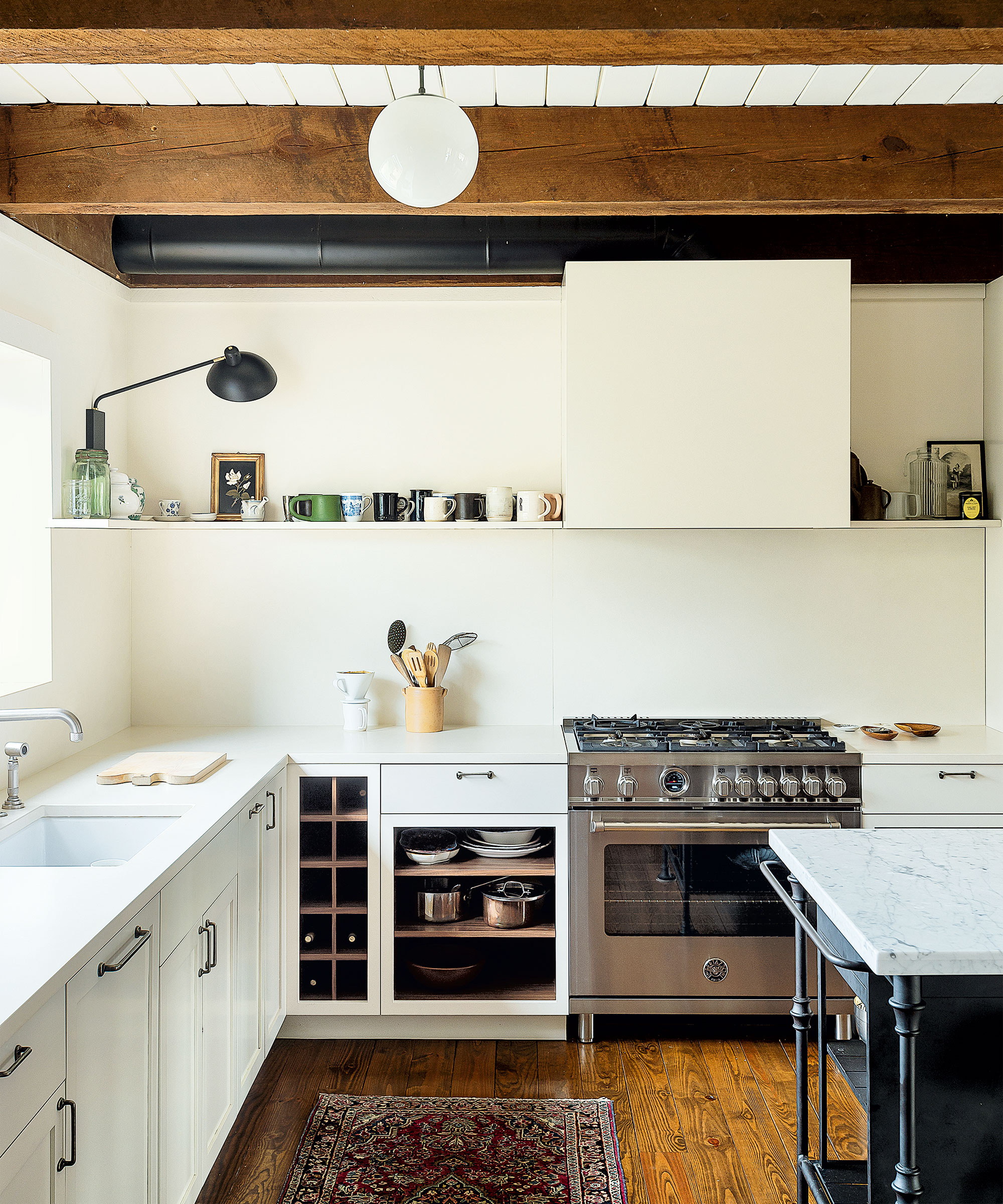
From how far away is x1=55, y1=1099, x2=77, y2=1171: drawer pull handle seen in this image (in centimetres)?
140

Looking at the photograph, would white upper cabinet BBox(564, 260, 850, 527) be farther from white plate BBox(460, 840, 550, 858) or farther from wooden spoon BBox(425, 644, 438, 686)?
white plate BBox(460, 840, 550, 858)

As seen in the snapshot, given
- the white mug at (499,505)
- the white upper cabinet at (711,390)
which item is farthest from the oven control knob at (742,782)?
the white mug at (499,505)

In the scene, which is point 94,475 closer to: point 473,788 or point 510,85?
point 473,788

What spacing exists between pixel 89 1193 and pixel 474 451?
2.49 m

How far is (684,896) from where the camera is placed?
2943 mm

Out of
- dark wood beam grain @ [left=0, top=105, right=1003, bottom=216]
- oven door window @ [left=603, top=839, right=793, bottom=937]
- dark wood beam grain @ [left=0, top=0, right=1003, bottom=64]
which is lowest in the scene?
oven door window @ [left=603, top=839, right=793, bottom=937]

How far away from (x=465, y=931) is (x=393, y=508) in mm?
1393

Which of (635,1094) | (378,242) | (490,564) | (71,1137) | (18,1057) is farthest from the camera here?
(490,564)

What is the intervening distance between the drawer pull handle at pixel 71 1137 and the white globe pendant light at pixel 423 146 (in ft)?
5.21

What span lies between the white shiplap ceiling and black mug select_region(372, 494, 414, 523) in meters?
1.25

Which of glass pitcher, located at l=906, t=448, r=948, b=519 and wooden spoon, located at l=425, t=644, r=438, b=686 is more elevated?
glass pitcher, located at l=906, t=448, r=948, b=519

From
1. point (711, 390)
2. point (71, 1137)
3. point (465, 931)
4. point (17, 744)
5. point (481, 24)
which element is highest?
point (481, 24)

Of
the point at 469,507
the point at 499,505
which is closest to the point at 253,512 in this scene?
the point at 469,507

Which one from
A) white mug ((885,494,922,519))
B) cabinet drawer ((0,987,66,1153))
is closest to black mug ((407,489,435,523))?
white mug ((885,494,922,519))
